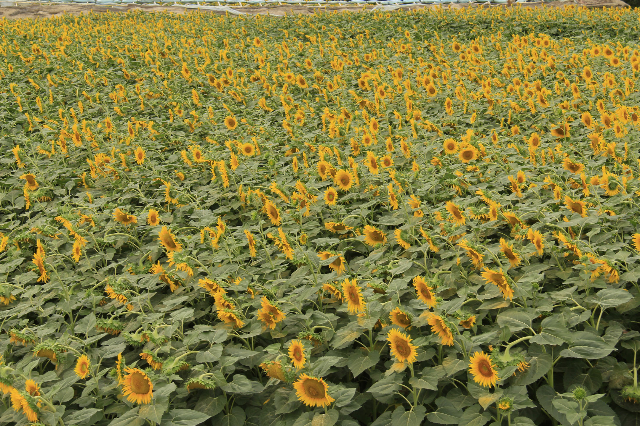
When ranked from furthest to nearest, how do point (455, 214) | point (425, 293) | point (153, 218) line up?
point (153, 218) → point (455, 214) → point (425, 293)

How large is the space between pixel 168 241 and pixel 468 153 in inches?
87.5

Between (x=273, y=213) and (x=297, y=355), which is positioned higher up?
(x=273, y=213)

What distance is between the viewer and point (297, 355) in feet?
7.03

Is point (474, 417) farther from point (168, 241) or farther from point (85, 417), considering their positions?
point (168, 241)

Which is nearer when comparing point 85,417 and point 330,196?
point 85,417

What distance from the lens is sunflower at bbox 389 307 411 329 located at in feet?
7.55

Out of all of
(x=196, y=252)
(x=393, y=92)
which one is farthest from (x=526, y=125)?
(x=196, y=252)

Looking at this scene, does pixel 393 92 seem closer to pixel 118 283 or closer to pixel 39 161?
pixel 39 161

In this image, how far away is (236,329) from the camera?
2604 mm

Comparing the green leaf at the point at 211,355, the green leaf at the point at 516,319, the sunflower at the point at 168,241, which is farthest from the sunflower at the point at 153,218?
the green leaf at the point at 516,319

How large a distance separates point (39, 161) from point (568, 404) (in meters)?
5.30

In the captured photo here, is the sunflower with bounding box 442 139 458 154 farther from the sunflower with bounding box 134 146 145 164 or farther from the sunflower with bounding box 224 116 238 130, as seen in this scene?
the sunflower with bounding box 134 146 145 164

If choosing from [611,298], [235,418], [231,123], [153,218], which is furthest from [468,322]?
[231,123]

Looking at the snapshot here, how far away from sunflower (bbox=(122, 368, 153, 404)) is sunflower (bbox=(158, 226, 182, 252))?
40.7 inches
